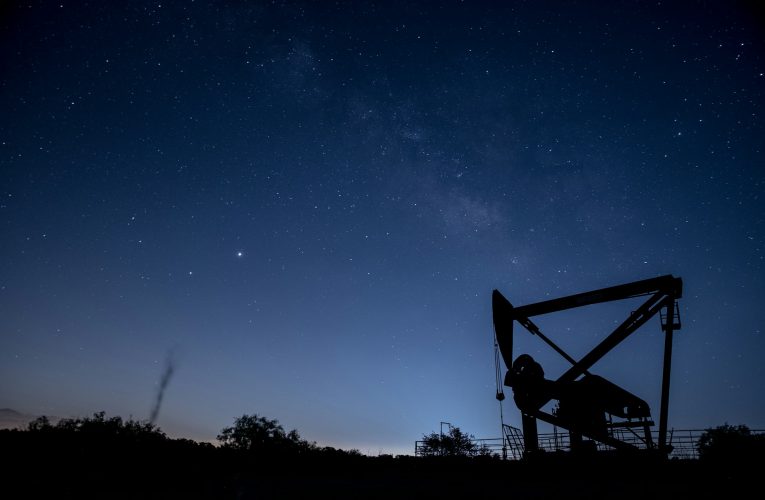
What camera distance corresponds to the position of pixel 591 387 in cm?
1205

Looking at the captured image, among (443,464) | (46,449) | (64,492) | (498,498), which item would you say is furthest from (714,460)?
(46,449)

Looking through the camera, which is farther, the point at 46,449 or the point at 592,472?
the point at 592,472

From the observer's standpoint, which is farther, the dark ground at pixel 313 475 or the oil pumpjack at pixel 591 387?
the oil pumpjack at pixel 591 387

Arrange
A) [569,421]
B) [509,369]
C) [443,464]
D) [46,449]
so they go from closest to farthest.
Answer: [46,449] → [443,464] → [569,421] → [509,369]

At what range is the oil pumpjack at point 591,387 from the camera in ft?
36.6

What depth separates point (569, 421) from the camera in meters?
11.6

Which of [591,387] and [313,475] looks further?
[591,387]

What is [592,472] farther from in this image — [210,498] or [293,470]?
[210,498]

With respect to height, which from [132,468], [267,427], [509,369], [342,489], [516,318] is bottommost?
[267,427]

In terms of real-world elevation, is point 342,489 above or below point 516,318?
below

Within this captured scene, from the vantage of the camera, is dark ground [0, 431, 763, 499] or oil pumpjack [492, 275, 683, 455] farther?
oil pumpjack [492, 275, 683, 455]

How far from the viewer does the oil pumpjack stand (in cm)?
1116

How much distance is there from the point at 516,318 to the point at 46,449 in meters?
12.4

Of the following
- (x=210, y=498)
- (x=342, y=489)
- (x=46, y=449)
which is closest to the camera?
(x=46, y=449)
